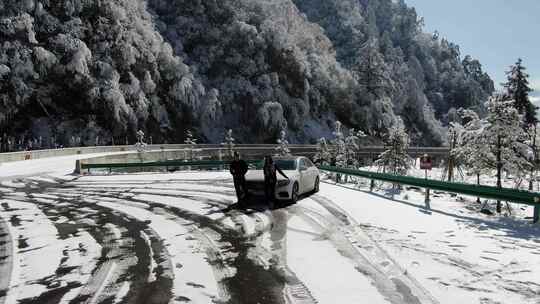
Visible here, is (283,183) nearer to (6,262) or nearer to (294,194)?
(294,194)

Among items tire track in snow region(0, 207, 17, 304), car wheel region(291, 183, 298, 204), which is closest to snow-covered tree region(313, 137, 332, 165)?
car wheel region(291, 183, 298, 204)

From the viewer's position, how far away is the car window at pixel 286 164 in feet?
43.9

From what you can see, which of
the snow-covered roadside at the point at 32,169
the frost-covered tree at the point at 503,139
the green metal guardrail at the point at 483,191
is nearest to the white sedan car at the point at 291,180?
the green metal guardrail at the point at 483,191

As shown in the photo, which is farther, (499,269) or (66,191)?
(66,191)

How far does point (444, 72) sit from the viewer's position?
167 m

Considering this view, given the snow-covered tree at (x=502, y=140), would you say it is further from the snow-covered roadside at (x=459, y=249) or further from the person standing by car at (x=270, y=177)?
the person standing by car at (x=270, y=177)

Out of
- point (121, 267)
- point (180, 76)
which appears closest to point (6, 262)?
point (121, 267)

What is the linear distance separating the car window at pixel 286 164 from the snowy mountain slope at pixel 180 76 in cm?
4193

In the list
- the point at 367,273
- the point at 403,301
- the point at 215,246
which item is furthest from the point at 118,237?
the point at 403,301

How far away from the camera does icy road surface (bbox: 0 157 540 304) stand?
5.02 metres

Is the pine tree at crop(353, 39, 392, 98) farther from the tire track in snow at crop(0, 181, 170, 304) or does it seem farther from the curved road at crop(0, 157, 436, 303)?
the tire track in snow at crop(0, 181, 170, 304)

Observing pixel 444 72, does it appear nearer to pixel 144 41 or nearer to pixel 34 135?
pixel 144 41

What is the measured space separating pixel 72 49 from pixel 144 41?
13.4m

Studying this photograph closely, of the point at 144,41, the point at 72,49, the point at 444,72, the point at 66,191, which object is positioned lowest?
the point at 66,191
